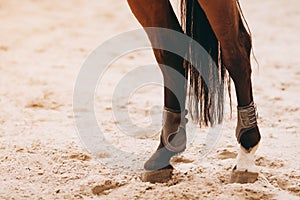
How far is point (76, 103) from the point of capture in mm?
1625

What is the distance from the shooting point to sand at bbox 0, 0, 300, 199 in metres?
1.10

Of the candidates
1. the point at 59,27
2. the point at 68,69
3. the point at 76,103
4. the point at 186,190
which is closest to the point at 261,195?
the point at 186,190

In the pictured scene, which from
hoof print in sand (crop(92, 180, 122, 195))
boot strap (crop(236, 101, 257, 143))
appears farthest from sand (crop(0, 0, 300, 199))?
boot strap (crop(236, 101, 257, 143))

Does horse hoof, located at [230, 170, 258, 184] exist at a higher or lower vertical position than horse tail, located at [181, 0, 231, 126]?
lower

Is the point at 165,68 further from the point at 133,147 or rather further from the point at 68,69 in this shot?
the point at 68,69

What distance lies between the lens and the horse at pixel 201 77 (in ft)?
3.38

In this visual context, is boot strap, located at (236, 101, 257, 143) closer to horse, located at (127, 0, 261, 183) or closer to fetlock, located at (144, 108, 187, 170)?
horse, located at (127, 0, 261, 183)

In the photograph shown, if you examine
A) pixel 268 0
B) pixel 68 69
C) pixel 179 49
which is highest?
pixel 268 0

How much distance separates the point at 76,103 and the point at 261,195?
2.48 feet

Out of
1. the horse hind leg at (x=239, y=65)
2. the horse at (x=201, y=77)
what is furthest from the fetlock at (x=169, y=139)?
the horse hind leg at (x=239, y=65)

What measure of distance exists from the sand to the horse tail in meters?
0.15

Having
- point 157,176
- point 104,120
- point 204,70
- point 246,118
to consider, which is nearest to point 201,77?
point 204,70

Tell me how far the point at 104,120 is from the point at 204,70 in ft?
1.63

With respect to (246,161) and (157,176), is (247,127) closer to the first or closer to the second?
(246,161)
